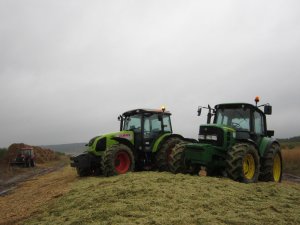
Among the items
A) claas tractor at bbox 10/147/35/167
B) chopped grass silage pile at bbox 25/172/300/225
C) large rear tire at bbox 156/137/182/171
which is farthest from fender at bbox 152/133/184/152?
claas tractor at bbox 10/147/35/167

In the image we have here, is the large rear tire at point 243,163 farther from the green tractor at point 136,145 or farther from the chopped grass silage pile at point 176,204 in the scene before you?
the green tractor at point 136,145

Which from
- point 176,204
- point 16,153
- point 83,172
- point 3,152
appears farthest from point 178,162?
point 3,152

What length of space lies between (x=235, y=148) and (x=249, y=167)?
999 mm

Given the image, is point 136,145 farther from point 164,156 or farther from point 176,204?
point 176,204

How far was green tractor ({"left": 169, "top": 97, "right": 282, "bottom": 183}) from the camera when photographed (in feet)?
34.3

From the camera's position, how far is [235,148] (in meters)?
10.4

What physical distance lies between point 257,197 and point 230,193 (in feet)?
1.96

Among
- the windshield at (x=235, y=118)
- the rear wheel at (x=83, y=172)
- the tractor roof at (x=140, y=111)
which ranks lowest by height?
the rear wheel at (x=83, y=172)

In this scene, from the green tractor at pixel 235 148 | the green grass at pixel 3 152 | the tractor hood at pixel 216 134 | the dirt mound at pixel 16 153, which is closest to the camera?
the green tractor at pixel 235 148

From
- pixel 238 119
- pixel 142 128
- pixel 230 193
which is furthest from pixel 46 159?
pixel 230 193

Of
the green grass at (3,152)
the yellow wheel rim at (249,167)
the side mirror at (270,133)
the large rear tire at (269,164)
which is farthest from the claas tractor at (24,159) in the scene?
the yellow wheel rim at (249,167)

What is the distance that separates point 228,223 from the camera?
6.08 metres

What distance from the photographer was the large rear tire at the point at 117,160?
494 inches

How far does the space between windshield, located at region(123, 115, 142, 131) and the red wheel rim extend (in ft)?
4.82
